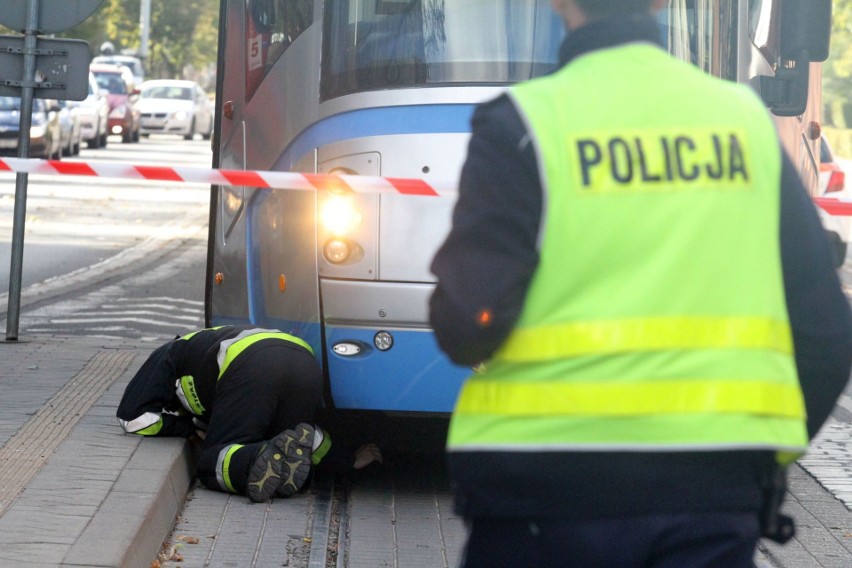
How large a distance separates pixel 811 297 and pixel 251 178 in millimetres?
4739

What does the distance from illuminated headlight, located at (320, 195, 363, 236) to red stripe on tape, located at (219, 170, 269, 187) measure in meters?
0.58

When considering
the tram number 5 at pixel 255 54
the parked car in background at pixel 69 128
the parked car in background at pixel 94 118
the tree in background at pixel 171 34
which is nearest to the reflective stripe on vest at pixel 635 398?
the tram number 5 at pixel 255 54

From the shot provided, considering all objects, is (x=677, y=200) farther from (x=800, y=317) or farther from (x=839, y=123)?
(x=839, y=123)

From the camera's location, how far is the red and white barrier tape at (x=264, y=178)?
20.1 feet

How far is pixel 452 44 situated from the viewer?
21.0 feet

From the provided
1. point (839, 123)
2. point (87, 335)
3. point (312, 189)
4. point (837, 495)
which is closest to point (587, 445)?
point (312, 189)

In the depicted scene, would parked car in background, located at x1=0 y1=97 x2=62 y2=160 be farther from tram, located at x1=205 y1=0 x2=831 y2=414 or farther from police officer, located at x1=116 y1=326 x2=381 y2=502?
police officer, located at x1=116 y1=326 x2=381 y2=502

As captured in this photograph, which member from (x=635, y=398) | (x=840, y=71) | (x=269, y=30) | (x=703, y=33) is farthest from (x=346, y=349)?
(x=840, y=71)

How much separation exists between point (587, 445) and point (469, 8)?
444 cm

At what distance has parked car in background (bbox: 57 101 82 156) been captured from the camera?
29661 millimetres

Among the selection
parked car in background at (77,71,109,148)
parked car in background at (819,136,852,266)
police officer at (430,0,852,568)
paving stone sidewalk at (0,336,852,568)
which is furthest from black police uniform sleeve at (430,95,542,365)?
parked car in background at (77,71,109,148)

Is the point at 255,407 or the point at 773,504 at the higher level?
the point at 773,504

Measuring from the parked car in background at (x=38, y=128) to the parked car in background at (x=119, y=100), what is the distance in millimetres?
10981

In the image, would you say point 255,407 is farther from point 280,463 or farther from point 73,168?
point 73,168
